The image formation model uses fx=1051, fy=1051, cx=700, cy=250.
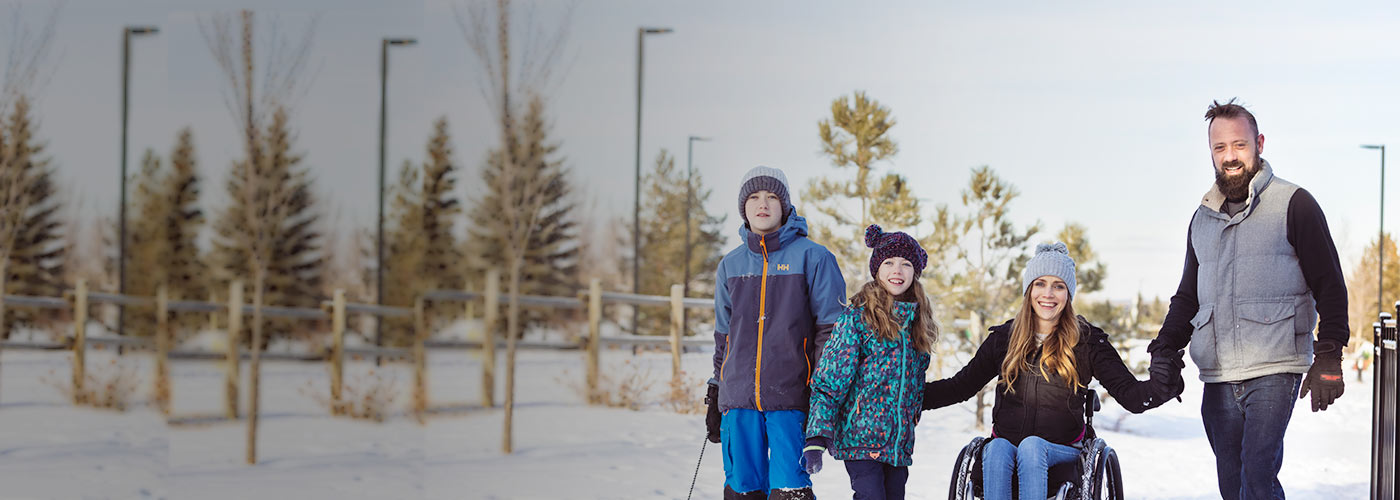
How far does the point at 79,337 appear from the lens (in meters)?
8.86

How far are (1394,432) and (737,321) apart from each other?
241 centimetres

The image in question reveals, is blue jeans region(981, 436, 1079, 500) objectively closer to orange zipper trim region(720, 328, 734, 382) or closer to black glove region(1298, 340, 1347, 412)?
black glove region(1298, 340, 1347, 412)

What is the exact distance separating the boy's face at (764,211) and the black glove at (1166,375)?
4.24 feet

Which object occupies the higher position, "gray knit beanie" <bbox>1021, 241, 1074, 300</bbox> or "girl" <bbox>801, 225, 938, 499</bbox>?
"gray knit beanie" <bbox>1021, 241, 1074, 300</bbox>

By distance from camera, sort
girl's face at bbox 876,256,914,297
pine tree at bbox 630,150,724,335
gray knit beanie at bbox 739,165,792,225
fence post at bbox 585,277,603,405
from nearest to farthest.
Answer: girl's face at bbox 876,256,914,297 → gray knit beanie at bbox 739,165,792,225 → fence post at bbox 585,277,603,405 → pine tree at bbox 630,150,724,335

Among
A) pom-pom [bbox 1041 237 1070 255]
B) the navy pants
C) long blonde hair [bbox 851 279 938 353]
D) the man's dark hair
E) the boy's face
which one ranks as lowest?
the navy pants

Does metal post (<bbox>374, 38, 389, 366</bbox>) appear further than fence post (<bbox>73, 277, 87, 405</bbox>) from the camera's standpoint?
No

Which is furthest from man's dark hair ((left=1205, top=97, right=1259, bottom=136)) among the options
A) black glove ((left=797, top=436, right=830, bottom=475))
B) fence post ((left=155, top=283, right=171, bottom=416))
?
fence post ((left=155, top=283, right=171, bottom=416))

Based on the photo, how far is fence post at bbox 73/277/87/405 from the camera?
28.9 ft

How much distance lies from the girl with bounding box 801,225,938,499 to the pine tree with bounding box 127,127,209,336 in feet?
15.6

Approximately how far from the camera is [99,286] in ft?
31.6

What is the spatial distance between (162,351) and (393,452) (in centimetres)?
197

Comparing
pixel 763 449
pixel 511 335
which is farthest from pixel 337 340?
pixel 763 449

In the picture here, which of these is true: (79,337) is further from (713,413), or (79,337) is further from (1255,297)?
(1255,297)
